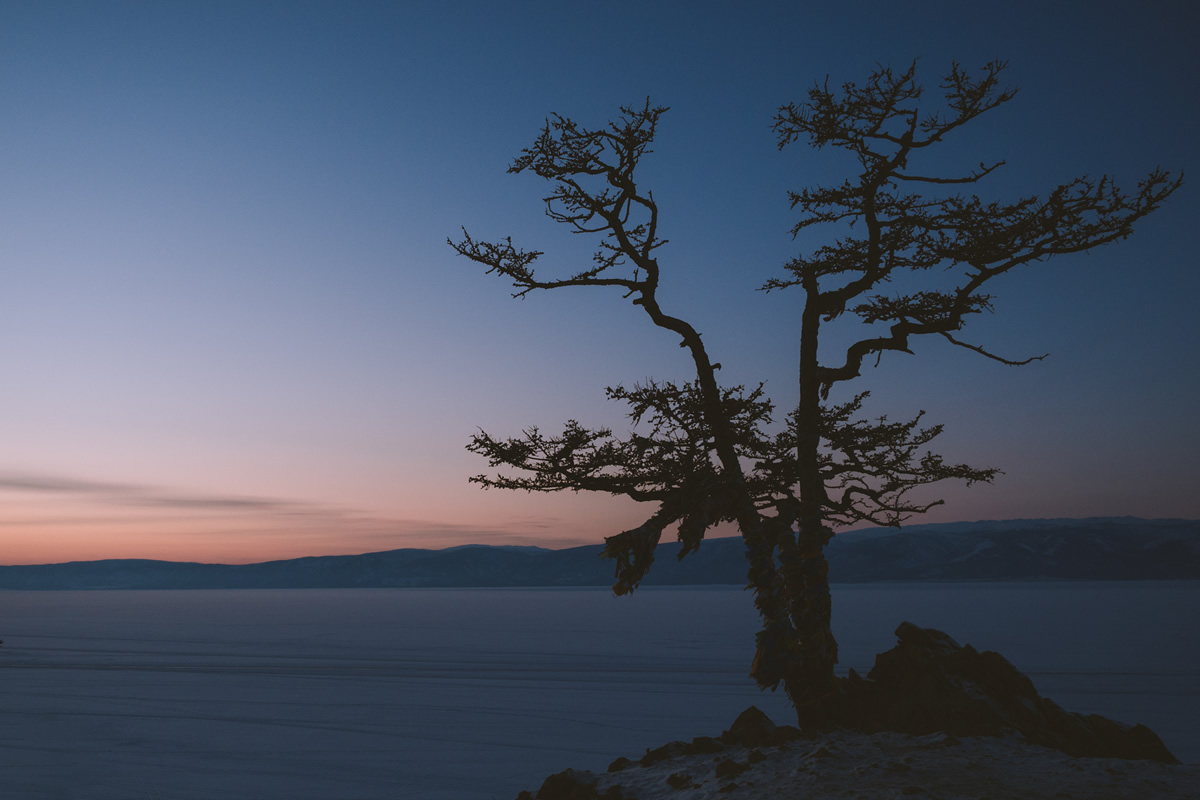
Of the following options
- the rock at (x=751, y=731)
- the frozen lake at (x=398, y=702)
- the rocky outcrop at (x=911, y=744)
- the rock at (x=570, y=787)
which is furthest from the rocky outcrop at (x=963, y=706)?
the frozen lake at (x=398, y=702)

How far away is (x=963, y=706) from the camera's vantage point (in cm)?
1094

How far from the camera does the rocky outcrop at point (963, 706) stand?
35.3ft

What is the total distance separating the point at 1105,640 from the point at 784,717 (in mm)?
47485

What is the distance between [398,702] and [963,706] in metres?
26.1

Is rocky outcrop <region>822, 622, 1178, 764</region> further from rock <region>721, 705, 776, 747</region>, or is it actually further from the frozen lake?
the frozen lake

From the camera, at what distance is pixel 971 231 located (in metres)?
12.6

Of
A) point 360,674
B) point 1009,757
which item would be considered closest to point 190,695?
point 360,674

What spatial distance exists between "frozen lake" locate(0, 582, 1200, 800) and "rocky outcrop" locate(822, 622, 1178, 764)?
1018 centimetres

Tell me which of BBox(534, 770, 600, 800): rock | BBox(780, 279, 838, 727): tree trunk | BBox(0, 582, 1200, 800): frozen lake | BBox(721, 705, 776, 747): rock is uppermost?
Answer: BBox(780, 279, 838, 727): tree trunk

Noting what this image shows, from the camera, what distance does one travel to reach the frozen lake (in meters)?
20.2

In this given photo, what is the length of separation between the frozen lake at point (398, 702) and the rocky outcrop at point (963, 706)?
10.2 m

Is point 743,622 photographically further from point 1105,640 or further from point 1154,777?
point 1154,777

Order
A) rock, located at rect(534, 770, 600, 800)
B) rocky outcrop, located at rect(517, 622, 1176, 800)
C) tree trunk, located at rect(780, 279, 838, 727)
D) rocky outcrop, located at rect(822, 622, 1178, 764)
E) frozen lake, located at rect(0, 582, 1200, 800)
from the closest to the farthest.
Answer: rocky outcrop, located at rect(517, 622, 1176, 800) → rock, located at rect(534, 770, 600, 800) → rocky outcrop, located at rect(822, 622, 1178, 764) → tree trunk, located at rect(780, 279, 838, 727) → frozen lake, located at rect(0, 582, 1200, 800)

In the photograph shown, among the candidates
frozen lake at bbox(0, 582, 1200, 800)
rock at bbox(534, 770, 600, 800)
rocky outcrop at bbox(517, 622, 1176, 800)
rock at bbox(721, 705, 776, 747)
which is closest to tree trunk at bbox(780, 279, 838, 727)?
rocky outcrop at bbox(517, 622, 1176, 800)
